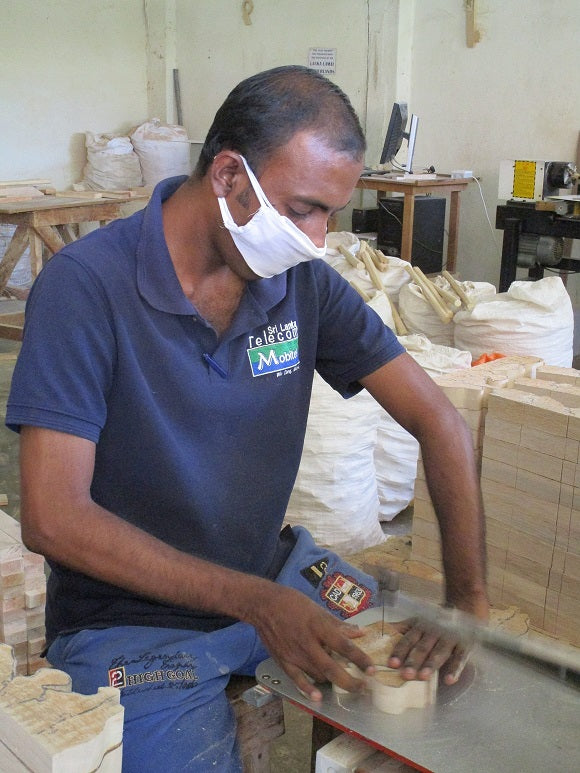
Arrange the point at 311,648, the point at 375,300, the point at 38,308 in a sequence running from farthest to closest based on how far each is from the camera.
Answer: the point at 375,300 → the point at 38,308 → the point at 311,648

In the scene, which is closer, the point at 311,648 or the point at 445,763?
the point at 445,763

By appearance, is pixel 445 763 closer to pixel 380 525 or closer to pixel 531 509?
pixel 531 509

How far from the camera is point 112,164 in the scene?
27.5 feet

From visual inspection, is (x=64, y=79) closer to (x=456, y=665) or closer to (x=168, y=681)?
(x=168, y=681)

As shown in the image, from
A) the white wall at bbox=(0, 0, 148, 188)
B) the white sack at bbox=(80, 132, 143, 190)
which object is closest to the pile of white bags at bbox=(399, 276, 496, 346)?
the white sack at bbox=(80, 132, 143, 190)

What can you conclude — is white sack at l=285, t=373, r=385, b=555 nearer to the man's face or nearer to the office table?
the man's face

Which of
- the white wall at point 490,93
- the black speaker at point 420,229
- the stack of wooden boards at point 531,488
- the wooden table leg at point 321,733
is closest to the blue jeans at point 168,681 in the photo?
the wooden table leg at point 321,733

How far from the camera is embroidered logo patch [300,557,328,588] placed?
183 centimetres

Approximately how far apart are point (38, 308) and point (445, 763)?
927 millimetres

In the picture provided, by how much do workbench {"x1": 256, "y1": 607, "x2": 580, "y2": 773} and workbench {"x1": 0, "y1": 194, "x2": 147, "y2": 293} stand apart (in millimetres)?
4540

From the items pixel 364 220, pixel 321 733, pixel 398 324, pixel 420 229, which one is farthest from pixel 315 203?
pixel 364 220

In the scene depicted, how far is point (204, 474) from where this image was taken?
1.60 m

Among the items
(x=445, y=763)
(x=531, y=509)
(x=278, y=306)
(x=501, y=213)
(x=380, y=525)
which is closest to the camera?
(x=445, y=763)

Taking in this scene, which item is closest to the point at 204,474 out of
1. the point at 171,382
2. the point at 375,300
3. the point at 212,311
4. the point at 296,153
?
the point at 171,382
